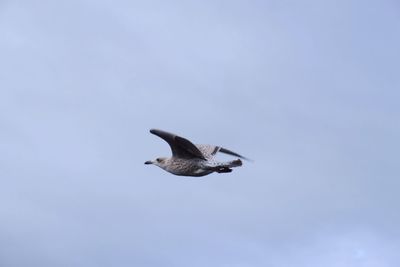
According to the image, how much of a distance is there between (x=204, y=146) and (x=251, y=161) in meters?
2.42

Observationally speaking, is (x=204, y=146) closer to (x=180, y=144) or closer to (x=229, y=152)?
(x=229, y=152)

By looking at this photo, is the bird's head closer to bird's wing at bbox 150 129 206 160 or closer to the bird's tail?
bird's wing at bbox 150 129 206 160

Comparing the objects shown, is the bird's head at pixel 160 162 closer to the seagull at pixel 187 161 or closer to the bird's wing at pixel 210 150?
the seagull at pixel 187 161

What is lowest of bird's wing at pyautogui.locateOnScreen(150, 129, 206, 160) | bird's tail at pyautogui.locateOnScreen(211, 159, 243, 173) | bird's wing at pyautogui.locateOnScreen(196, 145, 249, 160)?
bird's tail at pyautogui.locateOnScreen(211, 159, 243, 173)

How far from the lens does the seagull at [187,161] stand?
3931 centimetres

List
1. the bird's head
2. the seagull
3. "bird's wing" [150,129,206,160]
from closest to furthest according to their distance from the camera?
"bird's wing" [150,129,206,160], the seagull, the bird's head

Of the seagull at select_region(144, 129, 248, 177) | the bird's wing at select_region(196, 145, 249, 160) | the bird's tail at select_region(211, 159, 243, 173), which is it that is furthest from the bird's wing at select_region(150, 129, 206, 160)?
the bird's wing at select_region(196, 145, 249, 160)

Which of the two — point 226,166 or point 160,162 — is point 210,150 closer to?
point 160,162

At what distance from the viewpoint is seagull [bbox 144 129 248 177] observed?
1548 inches

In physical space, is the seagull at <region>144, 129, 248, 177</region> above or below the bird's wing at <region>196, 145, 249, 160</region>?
below

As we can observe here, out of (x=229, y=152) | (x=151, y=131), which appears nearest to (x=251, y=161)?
(x=229, y=152)

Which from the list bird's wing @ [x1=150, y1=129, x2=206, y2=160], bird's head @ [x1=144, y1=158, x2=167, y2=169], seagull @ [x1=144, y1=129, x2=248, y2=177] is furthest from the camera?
bird's head @ [x1=144, y1=158, x2=167, y2=169]

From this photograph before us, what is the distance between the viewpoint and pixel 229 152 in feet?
149

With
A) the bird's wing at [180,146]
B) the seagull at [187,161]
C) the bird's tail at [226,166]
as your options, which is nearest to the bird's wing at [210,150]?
the seagull at [187,161]
